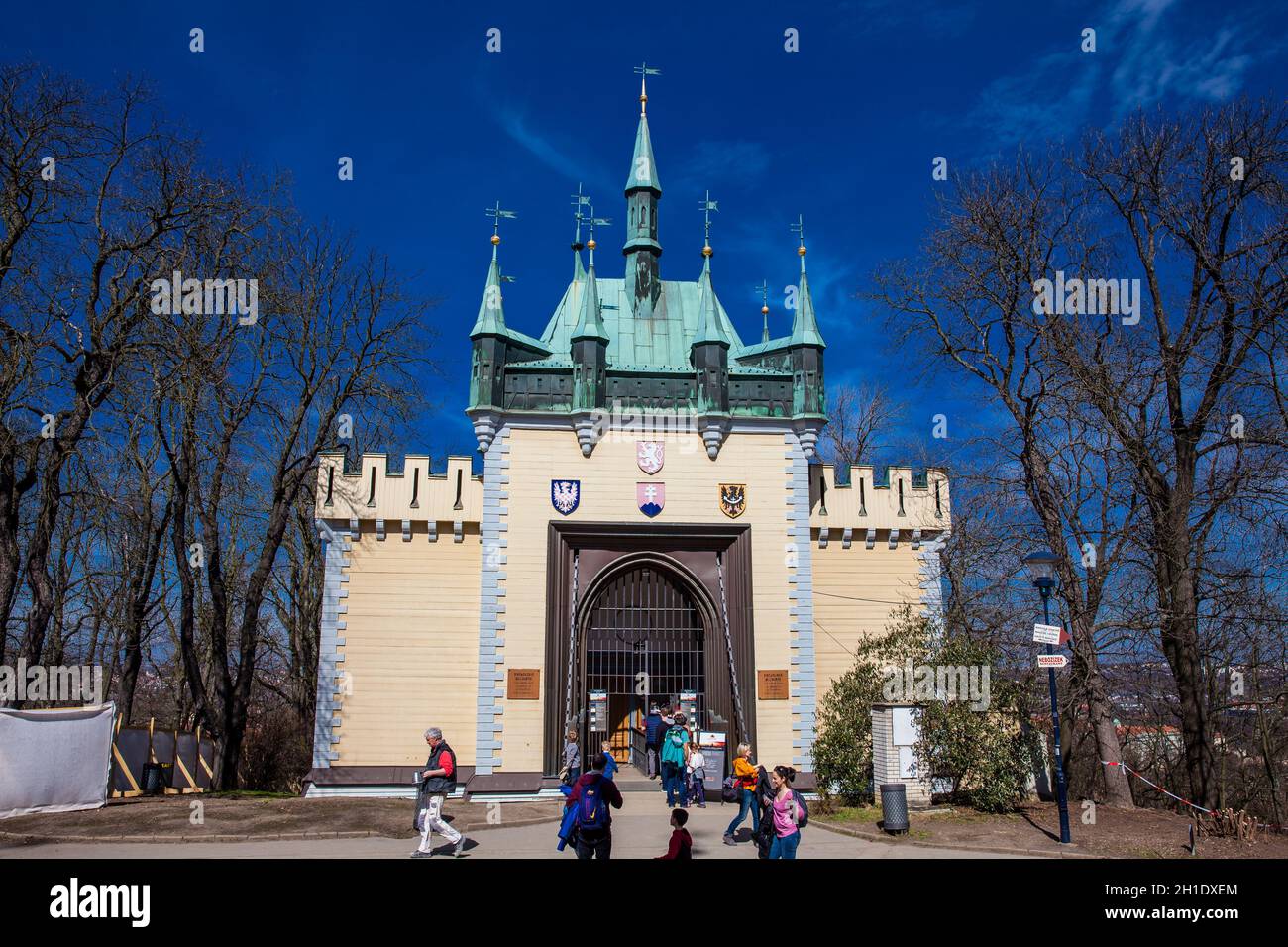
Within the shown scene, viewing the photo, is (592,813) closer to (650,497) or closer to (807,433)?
(650,497)

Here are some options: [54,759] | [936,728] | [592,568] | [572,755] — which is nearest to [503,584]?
[592,568]

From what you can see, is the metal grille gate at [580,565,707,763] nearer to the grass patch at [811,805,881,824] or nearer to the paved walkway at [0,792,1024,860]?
the grass patch at [811,805,881,824]

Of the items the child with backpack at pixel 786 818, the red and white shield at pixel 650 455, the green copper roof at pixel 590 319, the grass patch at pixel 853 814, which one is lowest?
the grass patch at pixel 853 814

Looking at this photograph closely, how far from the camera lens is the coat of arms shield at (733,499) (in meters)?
21.7

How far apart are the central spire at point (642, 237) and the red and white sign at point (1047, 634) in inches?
556

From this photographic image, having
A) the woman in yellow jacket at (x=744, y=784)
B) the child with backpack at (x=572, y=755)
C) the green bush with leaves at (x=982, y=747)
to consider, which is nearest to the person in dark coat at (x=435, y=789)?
the woman in yellow jacket at (x=744, y=784)

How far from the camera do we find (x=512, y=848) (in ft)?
45.0

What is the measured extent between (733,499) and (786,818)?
11687mm

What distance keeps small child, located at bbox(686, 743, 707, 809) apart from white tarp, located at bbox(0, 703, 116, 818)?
10099mm

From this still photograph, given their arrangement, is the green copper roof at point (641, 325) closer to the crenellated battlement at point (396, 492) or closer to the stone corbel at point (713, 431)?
the stone corbel at point (713, 431)

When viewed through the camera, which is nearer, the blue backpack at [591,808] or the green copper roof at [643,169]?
the blue backpack at [591,808]

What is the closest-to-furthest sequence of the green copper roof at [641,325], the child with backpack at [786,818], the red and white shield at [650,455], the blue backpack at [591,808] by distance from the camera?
the blue backpack at [591,808], the child with backpack at [786,818], the red and white shield at [650,455], the green copper roof at [641,325]

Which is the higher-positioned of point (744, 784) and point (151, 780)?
point (744, 784)

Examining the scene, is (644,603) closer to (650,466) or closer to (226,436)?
(650,466)
